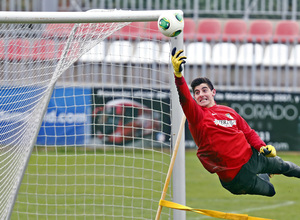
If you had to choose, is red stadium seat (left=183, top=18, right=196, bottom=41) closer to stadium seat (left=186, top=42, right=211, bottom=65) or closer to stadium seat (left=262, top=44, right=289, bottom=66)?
stadium seat (left=186, top=42, right=211, bottom=65)

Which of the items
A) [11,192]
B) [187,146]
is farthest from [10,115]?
[187,146]

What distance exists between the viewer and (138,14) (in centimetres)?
508

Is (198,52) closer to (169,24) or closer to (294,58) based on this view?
(294,58)

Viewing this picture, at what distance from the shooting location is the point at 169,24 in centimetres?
459

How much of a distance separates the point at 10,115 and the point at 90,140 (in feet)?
15.0

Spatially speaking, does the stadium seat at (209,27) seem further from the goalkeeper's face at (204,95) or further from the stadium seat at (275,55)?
the goalkeeper's face at (204,95)

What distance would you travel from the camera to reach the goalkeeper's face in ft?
16.5

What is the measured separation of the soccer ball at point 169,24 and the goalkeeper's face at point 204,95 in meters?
0.60

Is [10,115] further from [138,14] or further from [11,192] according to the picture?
[138,14]

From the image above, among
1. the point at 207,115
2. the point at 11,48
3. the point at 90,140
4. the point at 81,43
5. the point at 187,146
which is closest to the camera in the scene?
the point at 207,115

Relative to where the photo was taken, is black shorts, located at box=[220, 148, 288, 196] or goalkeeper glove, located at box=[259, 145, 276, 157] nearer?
goalkeeper glove, located at box=[259, 145, 276, 157]

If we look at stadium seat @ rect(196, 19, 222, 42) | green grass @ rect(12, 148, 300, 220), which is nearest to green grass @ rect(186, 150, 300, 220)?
green grass @ rect(12, 148, 300, 220)

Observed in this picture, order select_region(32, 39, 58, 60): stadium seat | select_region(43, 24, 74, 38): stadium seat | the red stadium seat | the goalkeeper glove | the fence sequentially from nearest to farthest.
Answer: the goalkeeper glove
select_region(43, 24, 74, 38): stadium seat
select_region(32, 39, 58, 60): stadium seat
the fence
the red stadium seat

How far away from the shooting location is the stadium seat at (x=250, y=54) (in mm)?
13750
